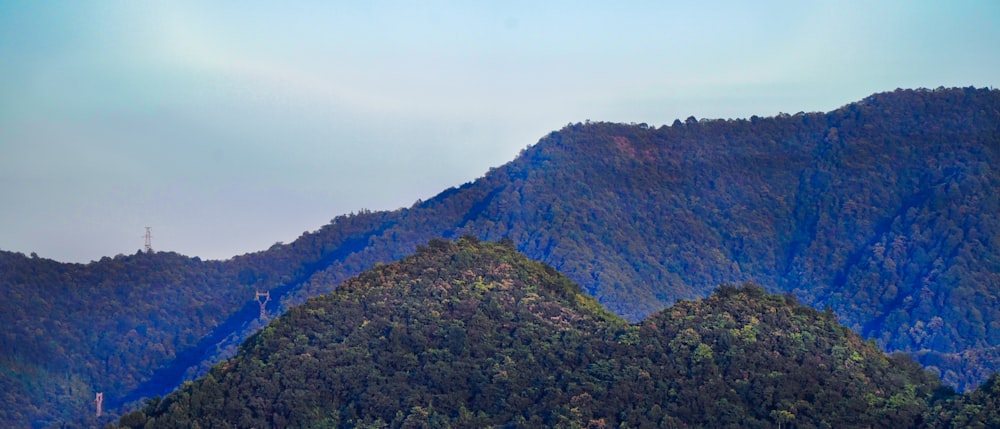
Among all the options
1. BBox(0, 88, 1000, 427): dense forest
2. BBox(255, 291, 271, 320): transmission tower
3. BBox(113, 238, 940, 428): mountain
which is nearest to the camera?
BBox(113, 238, 940, 428): mountain

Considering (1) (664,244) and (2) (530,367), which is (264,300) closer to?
(1) (664,244)

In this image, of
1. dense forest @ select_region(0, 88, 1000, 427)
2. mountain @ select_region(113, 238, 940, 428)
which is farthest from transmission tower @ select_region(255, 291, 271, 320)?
mountain @ select_region(113, 238, 940, 428)

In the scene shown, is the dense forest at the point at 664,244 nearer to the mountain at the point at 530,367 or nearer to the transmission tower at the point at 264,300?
the transmission tower at the point at 264,300

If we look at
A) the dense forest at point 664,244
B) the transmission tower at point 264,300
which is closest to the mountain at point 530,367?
the dense forest at point 664,244

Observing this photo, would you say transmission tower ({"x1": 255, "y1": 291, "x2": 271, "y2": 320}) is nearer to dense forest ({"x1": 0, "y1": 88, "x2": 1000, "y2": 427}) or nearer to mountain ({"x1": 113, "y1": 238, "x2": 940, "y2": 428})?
dense forest ({"x1": 0, "y1": 88, "x2": 1000, "y2": 427})

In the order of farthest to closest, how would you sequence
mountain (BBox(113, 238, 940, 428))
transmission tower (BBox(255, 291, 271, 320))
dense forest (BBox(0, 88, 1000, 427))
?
1. transmission tower (BBox(255, 291, 271, 320))
2. dense forest (BBox(0, 88, 1000, 427))
3. mountain (BBox(113, 238, 940, 428))

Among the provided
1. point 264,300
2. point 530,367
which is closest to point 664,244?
point 264,300
